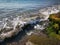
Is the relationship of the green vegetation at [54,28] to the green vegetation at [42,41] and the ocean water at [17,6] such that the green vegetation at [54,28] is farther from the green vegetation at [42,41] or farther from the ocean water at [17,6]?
the ocean water at [17,6]

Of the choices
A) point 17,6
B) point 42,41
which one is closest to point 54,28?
point 42,41

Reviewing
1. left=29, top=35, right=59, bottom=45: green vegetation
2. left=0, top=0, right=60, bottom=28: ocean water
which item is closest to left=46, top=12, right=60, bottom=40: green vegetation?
left=29, top=35, right=59, bottom=45: green vegetation

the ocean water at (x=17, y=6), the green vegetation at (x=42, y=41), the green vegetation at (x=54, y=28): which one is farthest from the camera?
the ocean water at (x=17, y=6)

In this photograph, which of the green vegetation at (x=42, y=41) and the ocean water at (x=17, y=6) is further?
the ocean water at (x=17, y=6)

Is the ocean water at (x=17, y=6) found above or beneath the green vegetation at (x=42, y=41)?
beneath

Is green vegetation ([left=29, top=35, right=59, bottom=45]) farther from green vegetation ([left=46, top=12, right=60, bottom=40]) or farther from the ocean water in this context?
the ocean water

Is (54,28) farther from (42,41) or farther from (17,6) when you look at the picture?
(17,6)

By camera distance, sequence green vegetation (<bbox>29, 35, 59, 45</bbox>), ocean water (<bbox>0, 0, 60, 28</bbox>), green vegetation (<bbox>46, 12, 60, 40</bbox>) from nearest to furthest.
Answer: green vegetation (<bbox>29, 35, 59, 45</bbox>), green vegetation (<bbox>46, 12, 60, 40</bbox>), ocean water (<bbox>0, 0, 60, 28</bbox>)

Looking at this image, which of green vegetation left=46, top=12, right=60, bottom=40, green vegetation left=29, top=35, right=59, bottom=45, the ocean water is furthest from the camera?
the ocean water

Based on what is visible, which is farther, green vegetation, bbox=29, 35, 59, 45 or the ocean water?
the ocean water

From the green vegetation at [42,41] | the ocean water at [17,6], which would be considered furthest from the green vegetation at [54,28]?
the ocean water at [17,6]

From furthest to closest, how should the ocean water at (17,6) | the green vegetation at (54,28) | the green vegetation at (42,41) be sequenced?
the ocean water at (17,6)
the green vegetation at (54,28)
the green vegetation at (42,41)

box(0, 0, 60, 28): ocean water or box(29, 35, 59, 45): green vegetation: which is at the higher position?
box(29, 35, 59, 45): green vegetation
